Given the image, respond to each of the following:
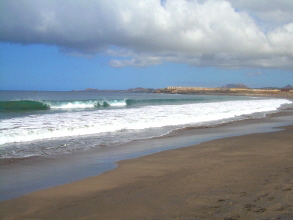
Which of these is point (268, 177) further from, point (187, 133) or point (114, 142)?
point (187, 133)

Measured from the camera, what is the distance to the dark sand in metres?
4.19

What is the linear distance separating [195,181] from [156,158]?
2.50 meters

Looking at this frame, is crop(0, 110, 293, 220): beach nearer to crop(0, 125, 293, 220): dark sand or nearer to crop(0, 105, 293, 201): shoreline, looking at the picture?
crop(0, 125, 293, 220): dark sand

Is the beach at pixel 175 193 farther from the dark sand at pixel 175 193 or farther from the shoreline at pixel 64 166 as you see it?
the shoreline at pixel 64 166

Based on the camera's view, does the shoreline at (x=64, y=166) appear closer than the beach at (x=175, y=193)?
No

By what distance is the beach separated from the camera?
4.20 meters

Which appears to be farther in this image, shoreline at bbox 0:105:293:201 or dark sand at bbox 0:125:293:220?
shoreline at bbox 0:105:293:201

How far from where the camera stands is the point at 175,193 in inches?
198

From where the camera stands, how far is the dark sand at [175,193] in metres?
4.19

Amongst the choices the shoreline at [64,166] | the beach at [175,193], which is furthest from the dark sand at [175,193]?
the shoreline at [64,166]

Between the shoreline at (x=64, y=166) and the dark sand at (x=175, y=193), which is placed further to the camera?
the shoreline at (x=64, y=166)

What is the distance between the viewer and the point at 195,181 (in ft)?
18.7

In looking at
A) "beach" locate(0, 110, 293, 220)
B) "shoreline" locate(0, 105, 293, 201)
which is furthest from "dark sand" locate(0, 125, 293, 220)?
"shoreline" locate(0, 105, 293, 201)

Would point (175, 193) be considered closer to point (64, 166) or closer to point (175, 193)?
point (175, 193)
